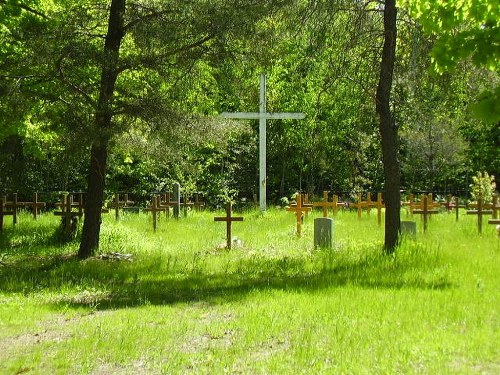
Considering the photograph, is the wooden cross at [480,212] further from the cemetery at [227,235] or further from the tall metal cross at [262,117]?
the tall metal cross at [262,117]

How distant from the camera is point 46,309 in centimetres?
747

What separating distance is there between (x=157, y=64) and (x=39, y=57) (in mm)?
2023

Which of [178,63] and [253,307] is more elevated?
[178,63]

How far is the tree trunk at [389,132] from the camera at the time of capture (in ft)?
36.9

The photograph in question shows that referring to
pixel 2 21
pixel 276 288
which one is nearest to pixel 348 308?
pixel 276 288

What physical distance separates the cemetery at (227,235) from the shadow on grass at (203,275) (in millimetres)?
56

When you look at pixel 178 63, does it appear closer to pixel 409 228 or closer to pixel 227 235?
pixel 227 235

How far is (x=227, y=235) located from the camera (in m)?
12.9

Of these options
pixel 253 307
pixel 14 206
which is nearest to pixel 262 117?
pixel 14 206

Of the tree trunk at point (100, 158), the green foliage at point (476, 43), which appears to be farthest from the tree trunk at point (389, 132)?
the green foliage at point (476, 43)

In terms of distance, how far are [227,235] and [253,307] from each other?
5.77m

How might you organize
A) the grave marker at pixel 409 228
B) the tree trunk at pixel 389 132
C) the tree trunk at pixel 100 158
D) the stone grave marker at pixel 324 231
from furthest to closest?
the grave marker at pixel 409 228, the stone grave marker at pixel 324 231, the tree trunk at pixel 389 132, the tree trunk at pixel 100 158

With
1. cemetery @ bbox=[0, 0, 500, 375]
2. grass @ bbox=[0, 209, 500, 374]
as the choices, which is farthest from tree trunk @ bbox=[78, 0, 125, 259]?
grass @ bbox=[0, 209, 500, 374]

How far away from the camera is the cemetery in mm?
5070
